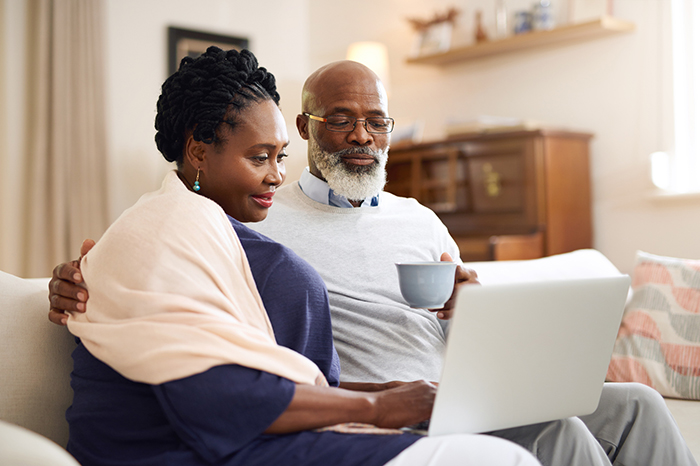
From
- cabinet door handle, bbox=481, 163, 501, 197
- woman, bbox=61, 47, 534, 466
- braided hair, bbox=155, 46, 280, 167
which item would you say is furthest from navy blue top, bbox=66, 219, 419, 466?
cabinet door handle, bbox=481, 163, 501, 197

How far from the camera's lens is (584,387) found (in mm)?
1104

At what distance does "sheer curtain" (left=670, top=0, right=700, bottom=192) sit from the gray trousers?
2.46 meters

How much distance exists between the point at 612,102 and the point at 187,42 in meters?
2.77

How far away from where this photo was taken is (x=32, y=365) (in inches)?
51.3

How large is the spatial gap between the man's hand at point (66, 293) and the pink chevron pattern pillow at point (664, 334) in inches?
66.6

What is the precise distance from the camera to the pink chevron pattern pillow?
6.67ft

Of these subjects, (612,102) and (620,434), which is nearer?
(620,434)

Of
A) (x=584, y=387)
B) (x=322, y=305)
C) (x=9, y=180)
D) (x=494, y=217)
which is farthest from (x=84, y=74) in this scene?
(x=584, y=387)

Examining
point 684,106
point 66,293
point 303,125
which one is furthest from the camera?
point 684,106

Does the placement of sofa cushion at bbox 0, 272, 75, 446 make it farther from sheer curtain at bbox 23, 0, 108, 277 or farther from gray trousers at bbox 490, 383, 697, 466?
sheer curtain at bbox 23, 0, 108, 277

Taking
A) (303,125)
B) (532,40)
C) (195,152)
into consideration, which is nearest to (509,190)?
(532,40)

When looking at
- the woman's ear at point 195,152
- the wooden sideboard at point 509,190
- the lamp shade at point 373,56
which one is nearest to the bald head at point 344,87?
the woman's ear at point 195,152

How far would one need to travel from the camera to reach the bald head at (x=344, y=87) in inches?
70.8

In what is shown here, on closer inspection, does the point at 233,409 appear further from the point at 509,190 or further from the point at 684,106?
the point at 684,106
